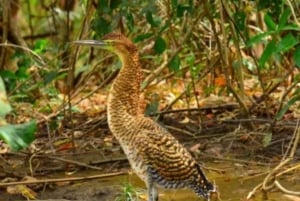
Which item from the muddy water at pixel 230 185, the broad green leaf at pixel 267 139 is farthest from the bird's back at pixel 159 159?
the broad green leaf at pixel 267 139

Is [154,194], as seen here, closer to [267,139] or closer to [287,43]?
[287,43]

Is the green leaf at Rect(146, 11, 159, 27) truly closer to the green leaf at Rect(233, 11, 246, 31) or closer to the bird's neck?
the green leaf at Rect(233, 11, 246, 31)

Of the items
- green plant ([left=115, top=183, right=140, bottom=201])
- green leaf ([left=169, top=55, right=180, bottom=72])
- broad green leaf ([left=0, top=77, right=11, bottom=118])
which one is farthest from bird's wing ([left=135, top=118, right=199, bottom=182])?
broad green leaf ([left=0, top=77, right=11, bottom=118])

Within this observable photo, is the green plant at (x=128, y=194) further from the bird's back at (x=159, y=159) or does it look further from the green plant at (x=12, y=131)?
the green plant at (x=12, y=131)

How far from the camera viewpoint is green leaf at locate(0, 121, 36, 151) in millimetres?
2145

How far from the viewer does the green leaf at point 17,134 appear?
2145 mm

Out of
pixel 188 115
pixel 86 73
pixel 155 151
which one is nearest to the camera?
pixel 155 151

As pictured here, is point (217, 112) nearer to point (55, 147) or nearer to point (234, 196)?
point (55, 147)

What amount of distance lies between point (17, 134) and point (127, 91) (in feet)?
7.71

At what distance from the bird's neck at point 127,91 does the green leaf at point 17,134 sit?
2.19 metres

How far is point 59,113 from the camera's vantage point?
20.5 ft

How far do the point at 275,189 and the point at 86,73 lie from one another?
3362mm

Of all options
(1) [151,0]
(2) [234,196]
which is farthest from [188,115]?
(2) [234,196]

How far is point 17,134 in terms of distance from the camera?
219 centimetres
